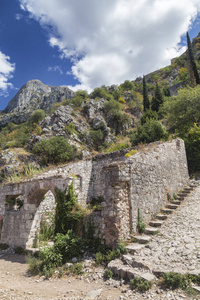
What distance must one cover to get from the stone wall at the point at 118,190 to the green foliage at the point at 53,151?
32.8 feet

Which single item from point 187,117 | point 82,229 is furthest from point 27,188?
point 187,117

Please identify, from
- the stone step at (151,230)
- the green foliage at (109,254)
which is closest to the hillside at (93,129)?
the stone step at (151,230)

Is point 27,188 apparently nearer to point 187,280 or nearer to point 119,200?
point 119,200

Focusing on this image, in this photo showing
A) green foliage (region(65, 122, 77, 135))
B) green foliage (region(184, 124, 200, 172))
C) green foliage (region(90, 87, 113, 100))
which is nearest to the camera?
green foliage (region(184, 124, 200, 172))

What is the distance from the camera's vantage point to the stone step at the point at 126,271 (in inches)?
163

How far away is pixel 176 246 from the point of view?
5121 mm

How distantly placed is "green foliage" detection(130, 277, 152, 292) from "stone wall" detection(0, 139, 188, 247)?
1.60m

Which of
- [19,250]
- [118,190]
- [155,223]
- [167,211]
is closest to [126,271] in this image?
[118,190]

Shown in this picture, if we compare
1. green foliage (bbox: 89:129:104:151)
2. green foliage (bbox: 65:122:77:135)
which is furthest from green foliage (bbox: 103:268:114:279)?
green foliage (bbox: 89:129:104:151)

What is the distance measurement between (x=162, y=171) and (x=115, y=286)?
5.72 m

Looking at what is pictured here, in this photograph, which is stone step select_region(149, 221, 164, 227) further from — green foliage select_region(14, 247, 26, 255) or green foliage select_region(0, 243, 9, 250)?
green foliage select_region(0, 243, 9, 250)

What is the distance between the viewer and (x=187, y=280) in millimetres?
3717

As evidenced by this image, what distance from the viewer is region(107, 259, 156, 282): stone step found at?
163 inches

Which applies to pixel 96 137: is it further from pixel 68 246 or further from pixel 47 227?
pixel 68 246
